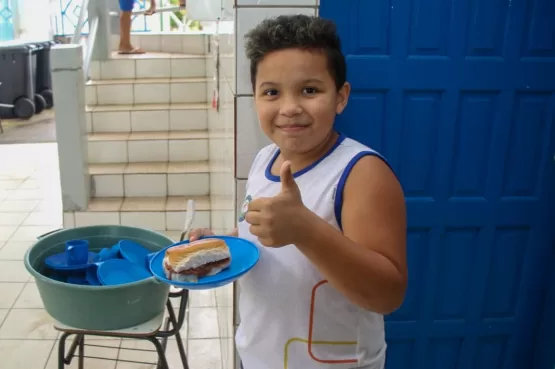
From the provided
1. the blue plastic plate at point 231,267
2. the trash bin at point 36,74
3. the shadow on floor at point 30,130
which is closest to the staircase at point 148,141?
the shadow on floor at point 30,130

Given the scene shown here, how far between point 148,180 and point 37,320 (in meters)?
1.34

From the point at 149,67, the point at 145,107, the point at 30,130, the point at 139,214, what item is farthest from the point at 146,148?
the point at 30,130

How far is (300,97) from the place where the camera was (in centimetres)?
86

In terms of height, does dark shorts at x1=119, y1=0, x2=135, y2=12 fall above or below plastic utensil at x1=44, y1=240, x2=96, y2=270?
above

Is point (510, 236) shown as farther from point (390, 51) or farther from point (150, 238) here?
point (150, 238)

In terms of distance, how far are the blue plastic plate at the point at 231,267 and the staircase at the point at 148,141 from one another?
101 inches

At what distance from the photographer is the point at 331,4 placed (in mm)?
1467

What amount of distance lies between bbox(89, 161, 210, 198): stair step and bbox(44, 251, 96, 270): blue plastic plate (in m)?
2.31

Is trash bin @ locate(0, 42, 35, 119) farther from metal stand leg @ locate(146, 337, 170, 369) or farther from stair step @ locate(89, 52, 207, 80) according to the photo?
metal stand leg @ locate(146, 337, 170, 369)

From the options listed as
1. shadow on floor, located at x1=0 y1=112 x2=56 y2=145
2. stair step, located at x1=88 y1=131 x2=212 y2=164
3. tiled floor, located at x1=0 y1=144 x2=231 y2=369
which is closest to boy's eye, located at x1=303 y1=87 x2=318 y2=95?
tiled floor, located at x1=0 y1=144 x2=231 y2=369

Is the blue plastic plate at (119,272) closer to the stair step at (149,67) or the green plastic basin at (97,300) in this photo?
the green plastic basin at (97,300)

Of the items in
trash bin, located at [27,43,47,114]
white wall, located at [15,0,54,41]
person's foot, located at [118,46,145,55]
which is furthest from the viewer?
white wall, located at [15,0,54,41]

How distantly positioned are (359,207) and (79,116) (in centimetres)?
293

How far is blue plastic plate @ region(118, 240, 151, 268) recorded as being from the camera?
144 centimetres
